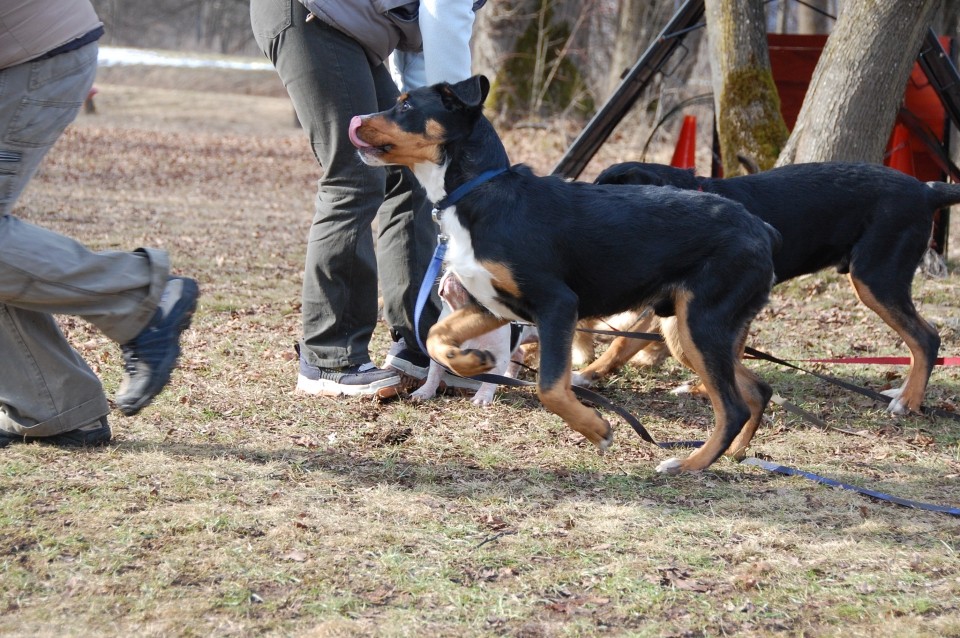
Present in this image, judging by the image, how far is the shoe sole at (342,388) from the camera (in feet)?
16.7

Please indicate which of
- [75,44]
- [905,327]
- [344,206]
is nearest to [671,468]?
[905,327]

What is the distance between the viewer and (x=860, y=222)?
17.2 ft

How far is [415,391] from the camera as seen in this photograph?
17.4ft

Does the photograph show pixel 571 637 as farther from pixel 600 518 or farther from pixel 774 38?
pixel 774 38

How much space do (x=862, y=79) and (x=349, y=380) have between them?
4.65 m

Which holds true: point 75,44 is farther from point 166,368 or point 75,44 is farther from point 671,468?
point 671,468

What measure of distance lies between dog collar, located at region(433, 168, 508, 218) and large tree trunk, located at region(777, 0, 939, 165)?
13.7 feet

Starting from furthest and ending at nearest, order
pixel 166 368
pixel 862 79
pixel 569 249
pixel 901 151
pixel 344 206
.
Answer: pixel 901 151, pixel 862 79, pixel 344 206, pixel 569 249, pixel 166 368

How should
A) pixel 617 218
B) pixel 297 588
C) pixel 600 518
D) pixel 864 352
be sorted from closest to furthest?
pixel 297 588 → pixel 600 518 → pixel 617 218 → pixel 864 352

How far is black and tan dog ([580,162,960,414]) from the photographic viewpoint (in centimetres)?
515

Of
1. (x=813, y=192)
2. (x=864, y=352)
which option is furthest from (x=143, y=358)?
(x=864, y=352)

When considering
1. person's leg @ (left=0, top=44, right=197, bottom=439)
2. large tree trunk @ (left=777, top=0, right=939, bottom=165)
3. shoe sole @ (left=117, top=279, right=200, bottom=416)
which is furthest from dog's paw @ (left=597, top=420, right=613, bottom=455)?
large tree trunk @ (left=777, top=0, right=939, bottom=165)

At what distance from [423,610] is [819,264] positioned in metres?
3.30

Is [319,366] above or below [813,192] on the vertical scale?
below
